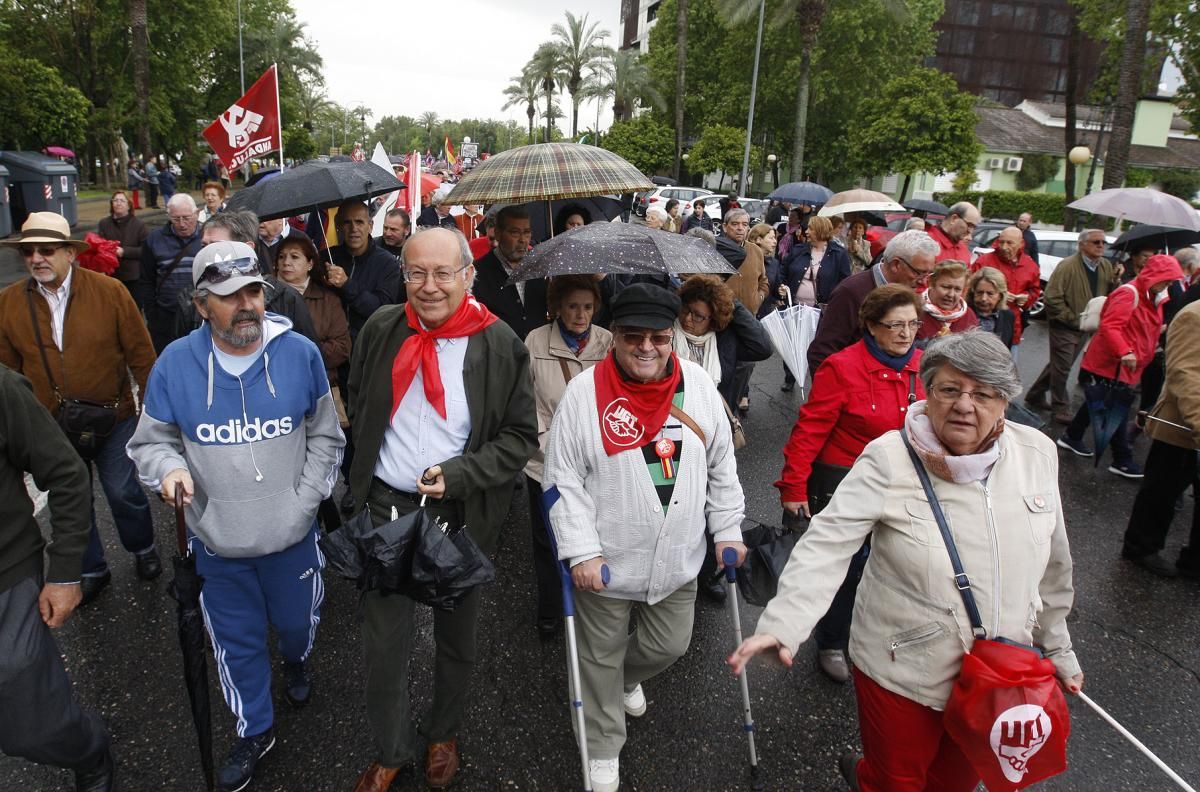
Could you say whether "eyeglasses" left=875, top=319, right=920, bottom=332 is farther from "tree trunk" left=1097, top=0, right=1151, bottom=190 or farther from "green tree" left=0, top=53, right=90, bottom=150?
"green tree" left=0, top=53, right=90, bottom=150

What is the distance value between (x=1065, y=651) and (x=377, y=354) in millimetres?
2510

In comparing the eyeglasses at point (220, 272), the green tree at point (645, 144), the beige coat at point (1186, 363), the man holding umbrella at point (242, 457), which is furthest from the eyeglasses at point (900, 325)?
the green tree at point (645, 144)

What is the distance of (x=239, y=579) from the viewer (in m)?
2.84

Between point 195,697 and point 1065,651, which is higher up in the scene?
point 1065,651

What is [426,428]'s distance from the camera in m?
2.73

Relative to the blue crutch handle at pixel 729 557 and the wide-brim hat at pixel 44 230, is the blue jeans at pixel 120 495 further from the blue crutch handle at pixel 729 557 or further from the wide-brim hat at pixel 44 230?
the blue crutch handle at pixel 729 557

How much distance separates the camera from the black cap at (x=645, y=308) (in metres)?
2.58

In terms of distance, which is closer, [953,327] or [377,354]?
[377,354]

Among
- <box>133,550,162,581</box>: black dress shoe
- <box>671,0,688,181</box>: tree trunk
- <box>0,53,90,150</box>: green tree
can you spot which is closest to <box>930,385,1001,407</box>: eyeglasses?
<box>133,550,162,581</box>: black dress shoe

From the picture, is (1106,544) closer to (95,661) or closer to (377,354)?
(377,354)

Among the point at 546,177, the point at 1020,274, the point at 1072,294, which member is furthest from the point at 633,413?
the point at 1072,294

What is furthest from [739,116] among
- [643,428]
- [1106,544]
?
[643,428]

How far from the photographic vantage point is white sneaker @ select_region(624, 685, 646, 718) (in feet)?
10.8

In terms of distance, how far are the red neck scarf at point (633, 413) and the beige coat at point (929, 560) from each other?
653 millimetres
